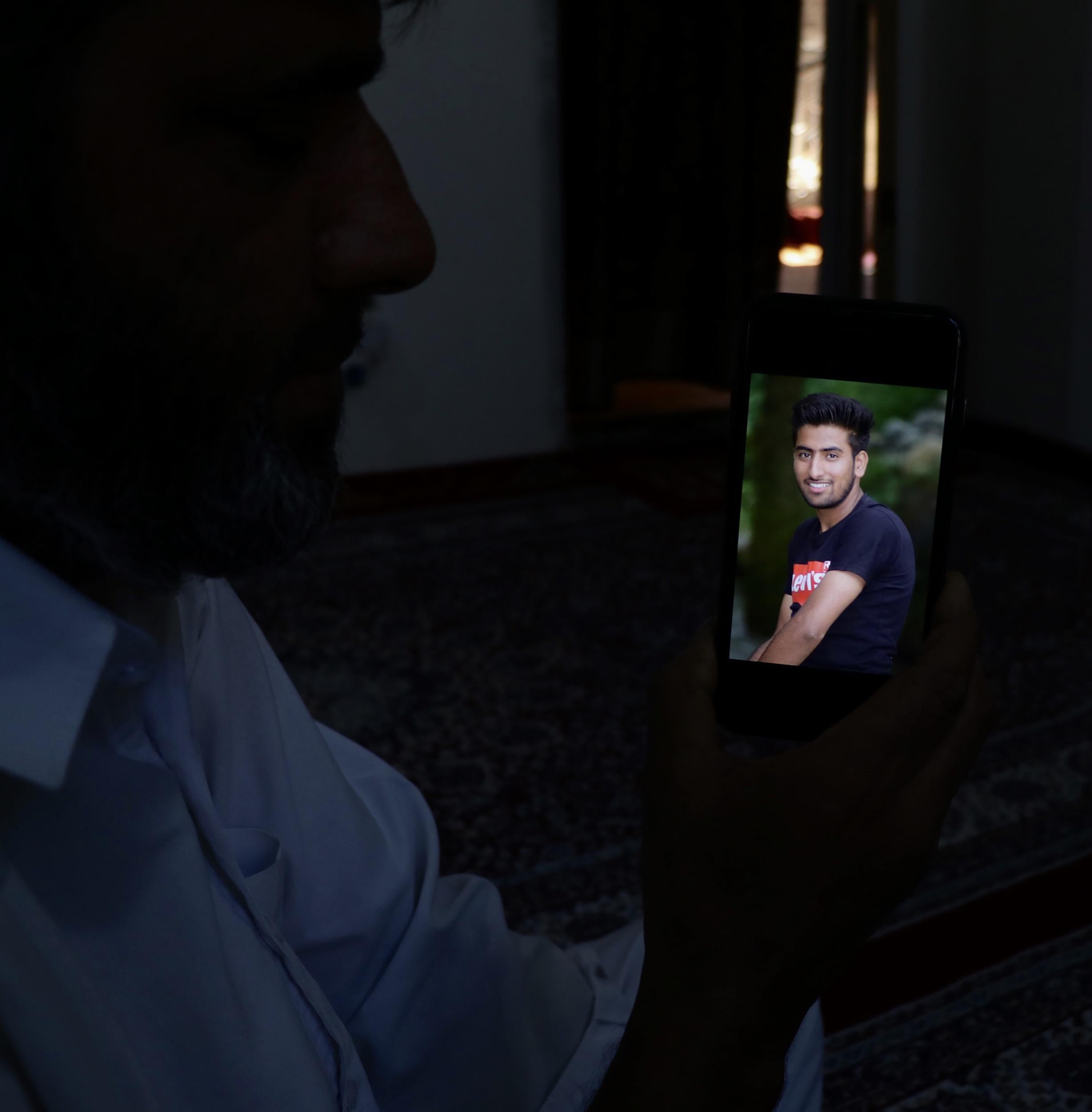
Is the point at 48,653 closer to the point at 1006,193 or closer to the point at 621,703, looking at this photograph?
the point at 621,703

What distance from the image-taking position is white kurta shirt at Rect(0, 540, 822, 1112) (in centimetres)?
44

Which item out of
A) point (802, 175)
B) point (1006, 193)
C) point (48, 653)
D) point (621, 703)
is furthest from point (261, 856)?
point (802, 175)

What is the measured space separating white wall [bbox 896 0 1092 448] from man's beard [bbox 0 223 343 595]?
289cm

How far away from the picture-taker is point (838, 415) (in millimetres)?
638

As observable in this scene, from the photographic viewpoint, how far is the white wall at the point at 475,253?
9.38 ft

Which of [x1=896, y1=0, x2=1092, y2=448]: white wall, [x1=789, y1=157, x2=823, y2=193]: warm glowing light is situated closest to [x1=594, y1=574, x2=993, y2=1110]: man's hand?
[x1=896, y1=0, x2=1092, y2=448]: white wall

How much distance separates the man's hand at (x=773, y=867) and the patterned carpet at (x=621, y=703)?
1.06ft

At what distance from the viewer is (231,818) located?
659 millimetres

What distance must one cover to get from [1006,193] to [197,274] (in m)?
3.20

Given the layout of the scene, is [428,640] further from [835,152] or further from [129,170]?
[835,152]

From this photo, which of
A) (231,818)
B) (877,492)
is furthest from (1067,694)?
(231,818)

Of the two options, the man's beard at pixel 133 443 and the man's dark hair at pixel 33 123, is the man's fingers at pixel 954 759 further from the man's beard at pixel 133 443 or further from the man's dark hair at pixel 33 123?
the man's dark hair at pixel 33 123

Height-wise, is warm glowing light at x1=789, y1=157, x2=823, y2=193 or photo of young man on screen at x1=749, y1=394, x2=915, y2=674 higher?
warm glowing light at x1=789, y1=157, x2=823, y2=193

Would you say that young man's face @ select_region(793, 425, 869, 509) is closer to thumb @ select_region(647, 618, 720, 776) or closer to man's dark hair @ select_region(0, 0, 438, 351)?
thumb @ select_region(647, 618, 720, 776)
